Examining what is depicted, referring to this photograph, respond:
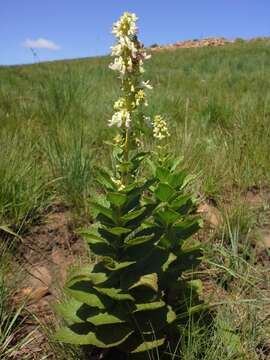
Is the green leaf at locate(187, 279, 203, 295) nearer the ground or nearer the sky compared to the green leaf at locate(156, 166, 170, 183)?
nearer the ground

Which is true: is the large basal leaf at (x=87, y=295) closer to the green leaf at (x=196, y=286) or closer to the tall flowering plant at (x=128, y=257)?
the tall flowering plant at (x=128, y=257)

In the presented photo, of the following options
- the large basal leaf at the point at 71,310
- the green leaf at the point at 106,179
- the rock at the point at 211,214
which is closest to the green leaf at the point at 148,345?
the large basal leaf at the point at 71,310

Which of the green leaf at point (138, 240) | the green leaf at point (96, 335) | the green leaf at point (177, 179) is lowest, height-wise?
the green leaf at point (96, 335)

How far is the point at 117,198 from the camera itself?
1807 mm

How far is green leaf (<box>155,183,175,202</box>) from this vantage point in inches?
82.0

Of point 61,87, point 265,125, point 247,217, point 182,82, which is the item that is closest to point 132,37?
point 247,217

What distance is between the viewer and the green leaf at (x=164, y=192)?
208 cm

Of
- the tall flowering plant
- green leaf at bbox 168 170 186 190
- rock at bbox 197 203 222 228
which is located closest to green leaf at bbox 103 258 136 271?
the tall flowering plant

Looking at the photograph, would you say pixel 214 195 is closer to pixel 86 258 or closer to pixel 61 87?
pixel 86 258

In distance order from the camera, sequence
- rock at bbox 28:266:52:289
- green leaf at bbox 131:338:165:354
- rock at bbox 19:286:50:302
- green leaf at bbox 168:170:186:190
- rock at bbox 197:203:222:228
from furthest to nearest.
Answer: rock at bbox 197:203:222:228 < rock at bbox 28:266:52:289 < rock at bbox 19:286:50:302 < green leaf at bbox 168:170:186:190 < green leaf at bbox 131:338:165:354

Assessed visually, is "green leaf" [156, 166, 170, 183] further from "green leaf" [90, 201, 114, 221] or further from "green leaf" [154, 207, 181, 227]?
"green leaf" [90, 201, 114, 221]

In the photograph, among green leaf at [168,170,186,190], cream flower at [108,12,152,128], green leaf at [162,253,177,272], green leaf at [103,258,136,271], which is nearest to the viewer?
cream flower at [108,12,152,128]

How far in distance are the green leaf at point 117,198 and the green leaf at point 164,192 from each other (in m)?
0.30

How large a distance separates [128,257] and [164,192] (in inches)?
13.1
